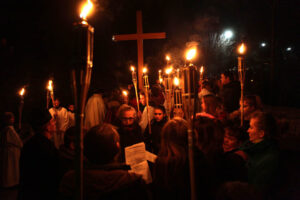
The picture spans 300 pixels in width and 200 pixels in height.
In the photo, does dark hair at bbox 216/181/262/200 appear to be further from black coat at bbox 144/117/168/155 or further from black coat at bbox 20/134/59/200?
black coat at bbox 144/117/168/155

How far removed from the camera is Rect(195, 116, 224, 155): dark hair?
2.25m

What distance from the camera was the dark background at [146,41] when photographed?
375 inches

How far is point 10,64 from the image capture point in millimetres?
8836

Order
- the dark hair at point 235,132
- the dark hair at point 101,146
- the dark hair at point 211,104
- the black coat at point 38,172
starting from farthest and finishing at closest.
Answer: the dark hair at point 211,104
the dark hair at point 235,132
the black coat at point 38,172
the dark hair at point 101,146

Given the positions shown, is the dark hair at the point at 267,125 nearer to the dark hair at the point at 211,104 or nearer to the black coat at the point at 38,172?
the dark hair at the point at 211,104

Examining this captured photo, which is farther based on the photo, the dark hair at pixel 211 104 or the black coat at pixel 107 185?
the dark hair at pixel 211 104

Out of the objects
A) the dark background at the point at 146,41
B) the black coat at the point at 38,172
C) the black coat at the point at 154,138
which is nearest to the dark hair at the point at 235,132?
the black coat at the point at 154,138

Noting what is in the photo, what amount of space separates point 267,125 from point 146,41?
12.7m

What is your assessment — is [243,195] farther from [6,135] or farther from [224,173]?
[6,135]

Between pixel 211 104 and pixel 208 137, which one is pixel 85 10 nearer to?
pixel 208 137

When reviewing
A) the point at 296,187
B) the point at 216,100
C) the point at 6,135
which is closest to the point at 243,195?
the point at 216,100

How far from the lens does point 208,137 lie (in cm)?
231

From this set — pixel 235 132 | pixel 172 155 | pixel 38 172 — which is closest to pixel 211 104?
pixel 235 132

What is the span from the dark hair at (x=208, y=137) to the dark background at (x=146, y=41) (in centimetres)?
644
